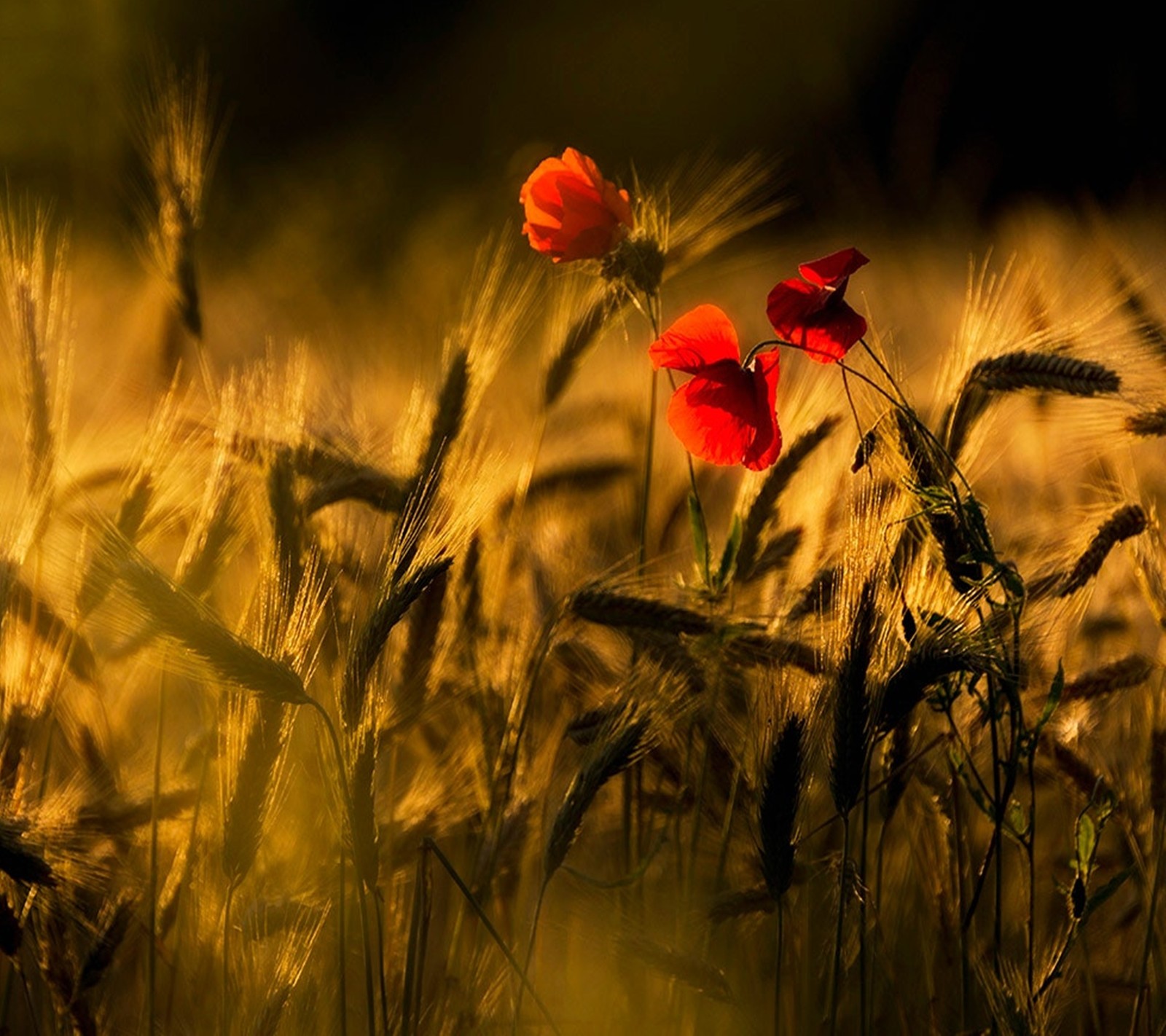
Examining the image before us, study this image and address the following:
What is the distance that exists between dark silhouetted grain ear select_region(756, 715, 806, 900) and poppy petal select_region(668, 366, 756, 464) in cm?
19

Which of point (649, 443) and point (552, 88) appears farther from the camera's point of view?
point (552, 88)

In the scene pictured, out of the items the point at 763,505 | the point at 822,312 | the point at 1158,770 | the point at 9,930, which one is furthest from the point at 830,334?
the point at 9,930

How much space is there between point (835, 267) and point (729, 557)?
0.69 feet

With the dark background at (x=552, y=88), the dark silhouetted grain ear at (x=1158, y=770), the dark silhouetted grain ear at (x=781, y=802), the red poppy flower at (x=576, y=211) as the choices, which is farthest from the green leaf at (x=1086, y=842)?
the dark background at (x=552, y=88)

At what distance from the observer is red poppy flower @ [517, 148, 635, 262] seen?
1.15 metres

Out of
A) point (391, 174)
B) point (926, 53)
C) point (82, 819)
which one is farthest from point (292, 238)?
point (926, 53)

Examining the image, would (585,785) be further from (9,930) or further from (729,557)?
(9,930)

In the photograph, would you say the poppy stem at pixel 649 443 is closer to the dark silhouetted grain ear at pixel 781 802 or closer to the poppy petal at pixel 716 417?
the poppy petal at pixel 716 417

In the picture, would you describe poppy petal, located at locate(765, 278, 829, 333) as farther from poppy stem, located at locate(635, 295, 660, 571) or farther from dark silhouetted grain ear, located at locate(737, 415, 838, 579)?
dark silhouetted grain ear, located at locate(737, 415, 838, 579)

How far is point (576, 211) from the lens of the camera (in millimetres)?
1154

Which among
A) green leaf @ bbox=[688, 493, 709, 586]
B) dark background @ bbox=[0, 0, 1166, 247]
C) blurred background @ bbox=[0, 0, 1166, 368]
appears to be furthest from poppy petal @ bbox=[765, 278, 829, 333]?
dark background @ bbox=[0, 0, 1166, 247]

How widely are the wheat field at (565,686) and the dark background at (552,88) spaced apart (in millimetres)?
4731

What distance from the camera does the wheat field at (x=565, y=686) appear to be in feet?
2.91

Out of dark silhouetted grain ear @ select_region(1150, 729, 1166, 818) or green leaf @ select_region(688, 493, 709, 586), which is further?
dark silhouetted grain ear @ select_region(1150, 729, 1166, 818)
